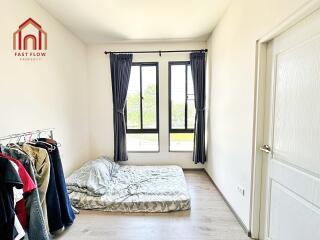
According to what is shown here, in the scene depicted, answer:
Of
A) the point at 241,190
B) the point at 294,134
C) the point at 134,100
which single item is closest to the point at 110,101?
the point at 134,100

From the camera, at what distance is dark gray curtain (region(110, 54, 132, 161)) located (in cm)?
382

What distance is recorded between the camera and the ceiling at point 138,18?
2.45m

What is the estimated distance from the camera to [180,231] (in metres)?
2.04

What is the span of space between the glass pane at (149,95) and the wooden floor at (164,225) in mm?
1964

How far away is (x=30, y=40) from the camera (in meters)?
2.28

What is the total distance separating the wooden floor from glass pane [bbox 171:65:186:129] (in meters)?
1.80

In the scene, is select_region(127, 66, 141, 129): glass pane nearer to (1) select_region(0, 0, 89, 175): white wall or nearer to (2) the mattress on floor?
(1) select_region(0, 0, 89, 175): white wall

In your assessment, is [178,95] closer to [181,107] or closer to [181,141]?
[181,107]

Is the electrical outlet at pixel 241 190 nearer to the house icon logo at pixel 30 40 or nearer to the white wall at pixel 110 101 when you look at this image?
the white wall at pixel 110 101

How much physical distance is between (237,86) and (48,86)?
8.37 feet

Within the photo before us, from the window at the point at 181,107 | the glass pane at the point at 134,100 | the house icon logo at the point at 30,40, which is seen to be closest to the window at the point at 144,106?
the glass pane at the point at 134,100

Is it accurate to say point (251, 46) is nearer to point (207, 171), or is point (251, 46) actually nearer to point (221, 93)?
point (221, 93)

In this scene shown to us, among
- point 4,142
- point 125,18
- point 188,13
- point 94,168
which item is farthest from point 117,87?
point 4,142

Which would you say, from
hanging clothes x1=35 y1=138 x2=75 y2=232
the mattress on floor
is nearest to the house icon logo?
hanging clothes x1=35 y1=138 x2=75 y2=232
